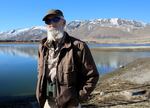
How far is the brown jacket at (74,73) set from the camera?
189 inches

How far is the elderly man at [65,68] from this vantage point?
479 cm

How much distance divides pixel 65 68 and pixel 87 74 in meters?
0.28

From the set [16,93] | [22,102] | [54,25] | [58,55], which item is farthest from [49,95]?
[16,93]

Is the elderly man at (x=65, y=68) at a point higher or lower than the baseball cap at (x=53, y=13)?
lower

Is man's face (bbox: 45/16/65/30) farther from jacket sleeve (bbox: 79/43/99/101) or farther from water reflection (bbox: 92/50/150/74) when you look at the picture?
water reflection (bbox: 92/50/150/74)

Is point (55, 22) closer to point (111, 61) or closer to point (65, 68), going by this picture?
point (65, 68)

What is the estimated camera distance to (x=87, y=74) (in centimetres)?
484

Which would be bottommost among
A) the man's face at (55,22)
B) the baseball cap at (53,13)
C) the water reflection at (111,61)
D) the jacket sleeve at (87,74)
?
the water reflection at (111,61)

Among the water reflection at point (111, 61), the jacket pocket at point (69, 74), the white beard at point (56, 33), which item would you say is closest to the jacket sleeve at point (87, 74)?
the jacket pocket at point (69, 74)

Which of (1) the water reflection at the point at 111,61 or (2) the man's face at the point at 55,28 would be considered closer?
(2) the man's face at the point at 55,28

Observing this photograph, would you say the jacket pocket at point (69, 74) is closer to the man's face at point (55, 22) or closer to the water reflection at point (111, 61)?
the man's face at point (55, 22)

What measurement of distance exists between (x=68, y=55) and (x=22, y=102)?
11.7 meters

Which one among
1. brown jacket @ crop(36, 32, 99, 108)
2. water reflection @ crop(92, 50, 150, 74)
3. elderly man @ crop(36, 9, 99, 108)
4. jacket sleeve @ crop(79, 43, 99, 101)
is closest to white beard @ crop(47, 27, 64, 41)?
elderly man @ crop(36, 9, 99, 108)

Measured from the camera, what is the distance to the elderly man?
479 centimetres
